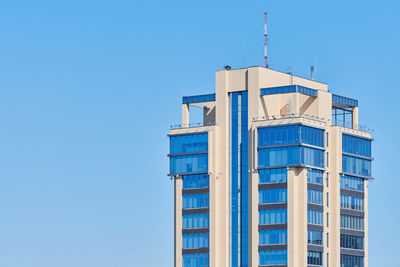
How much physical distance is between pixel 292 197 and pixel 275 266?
10811mm

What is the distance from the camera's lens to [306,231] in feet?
656

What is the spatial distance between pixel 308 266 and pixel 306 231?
209 inches

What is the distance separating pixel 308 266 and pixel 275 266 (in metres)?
5.01

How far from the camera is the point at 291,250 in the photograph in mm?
199125

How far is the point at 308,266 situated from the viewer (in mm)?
199625

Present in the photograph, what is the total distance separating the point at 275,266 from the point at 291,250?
3.53 m

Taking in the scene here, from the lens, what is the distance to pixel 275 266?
200 metres

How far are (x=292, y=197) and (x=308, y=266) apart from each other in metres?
10.7

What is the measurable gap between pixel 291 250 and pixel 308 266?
364cm

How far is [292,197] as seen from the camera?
656 ft

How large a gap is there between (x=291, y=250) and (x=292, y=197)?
8.03 m

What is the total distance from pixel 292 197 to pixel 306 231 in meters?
5.59
